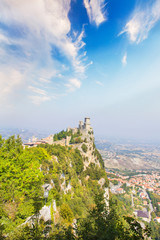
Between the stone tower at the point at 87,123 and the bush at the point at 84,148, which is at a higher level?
the stone tower at the point at 87,123

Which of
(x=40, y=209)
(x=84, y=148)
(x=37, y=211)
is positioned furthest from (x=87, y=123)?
(x=37, y=211)

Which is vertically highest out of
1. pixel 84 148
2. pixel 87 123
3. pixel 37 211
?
pixel 87 123

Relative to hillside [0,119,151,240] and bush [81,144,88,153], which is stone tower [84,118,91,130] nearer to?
bush [81,144,88,153]

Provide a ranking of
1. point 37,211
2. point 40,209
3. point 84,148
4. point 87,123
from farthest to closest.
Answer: point 87,123 < point 84,148 < point 40,209 < point 37,211

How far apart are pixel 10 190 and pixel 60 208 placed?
1147cm

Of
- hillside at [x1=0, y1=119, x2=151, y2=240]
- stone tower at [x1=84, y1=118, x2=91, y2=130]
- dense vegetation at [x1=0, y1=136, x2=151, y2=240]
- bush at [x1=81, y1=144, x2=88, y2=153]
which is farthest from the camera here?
stone tower at [x1=84, y1=118, x2=91, y2=130]

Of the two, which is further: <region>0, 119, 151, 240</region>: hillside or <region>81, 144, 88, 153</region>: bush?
<region>81, 144, 88, 153</region>: bush

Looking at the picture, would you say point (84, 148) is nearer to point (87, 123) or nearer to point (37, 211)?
point (87, 123)

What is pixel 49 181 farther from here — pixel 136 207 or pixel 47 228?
pixel 136 207

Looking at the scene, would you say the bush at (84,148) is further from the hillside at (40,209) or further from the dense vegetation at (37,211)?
the dense vegetation at (37,211)

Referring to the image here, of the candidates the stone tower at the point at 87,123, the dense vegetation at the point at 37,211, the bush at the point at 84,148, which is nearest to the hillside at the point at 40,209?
the dense vegetation at the point at 37,211

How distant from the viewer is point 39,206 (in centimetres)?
1505

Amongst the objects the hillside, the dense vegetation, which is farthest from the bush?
the dense vegetation

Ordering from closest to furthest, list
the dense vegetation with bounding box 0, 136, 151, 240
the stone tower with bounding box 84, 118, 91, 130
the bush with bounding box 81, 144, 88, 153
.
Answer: the dense vegetation with bounding box 0, 136, 151, 240, the bush with bounding box 81, 144, 88, 153, the stone tower with bounding box 84, 118, 91, 130
